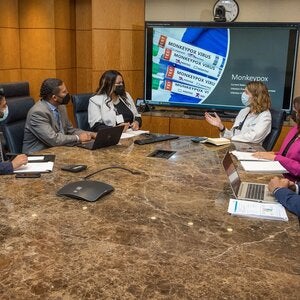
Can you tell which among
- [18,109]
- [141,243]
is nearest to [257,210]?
[141,243]

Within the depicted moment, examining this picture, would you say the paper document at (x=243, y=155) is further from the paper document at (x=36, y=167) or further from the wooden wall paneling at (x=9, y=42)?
the wooden wall paneling at (x=9, y=42)

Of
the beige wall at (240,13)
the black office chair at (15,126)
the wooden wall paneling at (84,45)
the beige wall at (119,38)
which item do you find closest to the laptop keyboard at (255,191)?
the black office chair at (15,126)

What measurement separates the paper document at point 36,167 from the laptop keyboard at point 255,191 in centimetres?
111

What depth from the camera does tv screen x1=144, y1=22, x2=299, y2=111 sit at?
16.2 feet

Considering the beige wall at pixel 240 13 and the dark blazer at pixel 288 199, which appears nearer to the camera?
the dark blazer at pixel 288 199

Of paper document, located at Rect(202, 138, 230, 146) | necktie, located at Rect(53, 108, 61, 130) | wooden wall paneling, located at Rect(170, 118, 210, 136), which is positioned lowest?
wooden wall paneling, located at Rect(170, 118, 210, 136)

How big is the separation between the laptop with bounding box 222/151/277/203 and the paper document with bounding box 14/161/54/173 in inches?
39.9

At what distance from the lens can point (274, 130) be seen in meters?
3.72

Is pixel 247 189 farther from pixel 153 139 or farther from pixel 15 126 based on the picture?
pixel 15 126

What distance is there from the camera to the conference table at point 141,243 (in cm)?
123

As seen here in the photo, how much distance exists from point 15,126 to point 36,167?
A: 1.10 meters

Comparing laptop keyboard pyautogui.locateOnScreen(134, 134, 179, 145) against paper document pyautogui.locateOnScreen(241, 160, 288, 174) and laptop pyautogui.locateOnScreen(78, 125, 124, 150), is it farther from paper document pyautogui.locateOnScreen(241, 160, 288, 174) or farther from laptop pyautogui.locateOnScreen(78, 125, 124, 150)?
paper document pyautogui.locateOnScreen(241, 160, 288, 174)

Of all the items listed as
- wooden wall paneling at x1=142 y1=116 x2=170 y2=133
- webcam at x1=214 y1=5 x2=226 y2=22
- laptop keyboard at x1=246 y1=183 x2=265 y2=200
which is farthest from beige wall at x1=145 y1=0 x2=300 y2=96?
laptop keyboard at x1=246 y1=183 x2=265 y2=200

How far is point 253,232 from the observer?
1.64m
